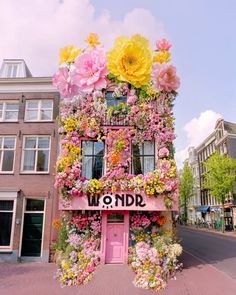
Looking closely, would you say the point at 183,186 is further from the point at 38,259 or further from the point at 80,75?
the point at 80,75

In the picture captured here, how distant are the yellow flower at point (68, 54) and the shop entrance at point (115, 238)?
12363 millimetres

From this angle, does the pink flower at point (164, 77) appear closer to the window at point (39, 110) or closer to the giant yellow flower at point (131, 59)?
the giant yellow flower at point (131, 59)

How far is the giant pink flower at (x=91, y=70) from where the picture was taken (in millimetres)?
1961

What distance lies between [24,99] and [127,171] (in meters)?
9.92

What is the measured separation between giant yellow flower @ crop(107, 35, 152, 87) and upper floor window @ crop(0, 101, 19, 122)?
16778mm

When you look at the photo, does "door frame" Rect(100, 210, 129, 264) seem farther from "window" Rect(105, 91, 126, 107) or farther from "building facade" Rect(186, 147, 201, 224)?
"building facade" Rect(186, 147, 201, 224)

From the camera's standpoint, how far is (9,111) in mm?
17797

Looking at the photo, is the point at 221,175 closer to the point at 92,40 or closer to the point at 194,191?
the point at 194,191

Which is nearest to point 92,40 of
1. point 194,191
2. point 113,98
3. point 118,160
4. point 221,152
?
point 113,98

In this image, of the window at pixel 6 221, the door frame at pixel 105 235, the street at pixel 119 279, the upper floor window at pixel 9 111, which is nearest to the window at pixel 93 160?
the door frame at pixel 105 235

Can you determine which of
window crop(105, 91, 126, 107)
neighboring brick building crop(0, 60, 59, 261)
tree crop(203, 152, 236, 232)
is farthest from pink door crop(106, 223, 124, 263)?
tree crop(203, 152, 236, 232)

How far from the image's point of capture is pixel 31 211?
16141 mm

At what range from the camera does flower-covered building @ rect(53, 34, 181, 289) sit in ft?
6.56

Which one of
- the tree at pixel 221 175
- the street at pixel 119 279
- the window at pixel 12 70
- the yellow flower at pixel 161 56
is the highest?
the window at pixel 12 70
